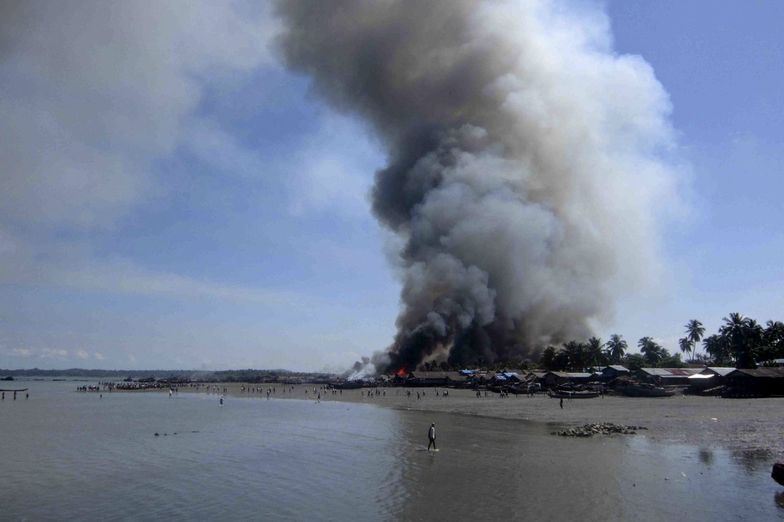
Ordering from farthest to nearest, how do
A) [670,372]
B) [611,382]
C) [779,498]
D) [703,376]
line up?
[670,372] → [611,382] → [703,376] → [779,498]

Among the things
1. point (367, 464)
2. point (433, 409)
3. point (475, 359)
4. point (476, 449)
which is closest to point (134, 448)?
point (367, 464)

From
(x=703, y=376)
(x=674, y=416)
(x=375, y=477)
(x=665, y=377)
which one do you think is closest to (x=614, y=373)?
(x=665, y=377)

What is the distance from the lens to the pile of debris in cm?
2961

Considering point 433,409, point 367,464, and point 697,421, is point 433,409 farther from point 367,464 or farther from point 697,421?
point 367,464

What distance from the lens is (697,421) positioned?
34.5m

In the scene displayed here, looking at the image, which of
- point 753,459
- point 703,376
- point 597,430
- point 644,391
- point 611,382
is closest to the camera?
point 753,459

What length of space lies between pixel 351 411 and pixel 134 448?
23.1m

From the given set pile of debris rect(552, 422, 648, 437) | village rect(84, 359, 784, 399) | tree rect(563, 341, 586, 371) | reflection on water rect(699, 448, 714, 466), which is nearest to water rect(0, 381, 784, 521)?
reflection on water rect(699, 448, 714, 466)

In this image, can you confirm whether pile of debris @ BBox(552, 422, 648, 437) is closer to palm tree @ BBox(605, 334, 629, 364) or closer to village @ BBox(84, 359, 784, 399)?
village @ BBox(84, 359, 784, 399)

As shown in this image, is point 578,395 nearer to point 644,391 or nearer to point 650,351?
point 644,391

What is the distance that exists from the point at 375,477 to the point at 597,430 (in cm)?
1526

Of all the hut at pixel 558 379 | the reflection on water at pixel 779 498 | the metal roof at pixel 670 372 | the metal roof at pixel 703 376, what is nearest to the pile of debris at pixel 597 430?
the reflection on water at pixel 779 498

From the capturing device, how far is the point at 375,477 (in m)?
20.1

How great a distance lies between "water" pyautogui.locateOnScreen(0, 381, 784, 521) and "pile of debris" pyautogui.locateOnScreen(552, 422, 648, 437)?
1.15 meters
